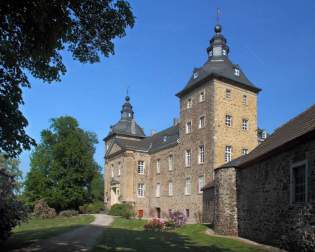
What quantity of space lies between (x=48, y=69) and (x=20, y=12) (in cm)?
246

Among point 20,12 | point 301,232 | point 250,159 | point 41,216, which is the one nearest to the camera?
point 20,12

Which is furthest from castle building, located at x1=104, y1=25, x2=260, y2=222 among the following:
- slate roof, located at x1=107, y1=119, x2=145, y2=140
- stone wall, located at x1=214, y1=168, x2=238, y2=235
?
stone wall, located at x1=214, y1=168, x2=238, y2=235

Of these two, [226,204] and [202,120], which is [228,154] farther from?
[226,204]

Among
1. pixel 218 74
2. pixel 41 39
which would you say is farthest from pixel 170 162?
pixel 41 39

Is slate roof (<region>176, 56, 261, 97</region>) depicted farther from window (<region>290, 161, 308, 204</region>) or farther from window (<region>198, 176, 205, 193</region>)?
window (<region>290, 161, 308, 204</region>)

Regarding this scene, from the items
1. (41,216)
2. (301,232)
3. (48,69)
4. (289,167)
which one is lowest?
(41,216)

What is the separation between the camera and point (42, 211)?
42.1 metres

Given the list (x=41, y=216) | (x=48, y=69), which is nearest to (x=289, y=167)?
(x=48, y=69)

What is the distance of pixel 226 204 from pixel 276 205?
550 centimetres

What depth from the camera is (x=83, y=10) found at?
33.5 feet

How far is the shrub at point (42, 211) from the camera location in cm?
4175

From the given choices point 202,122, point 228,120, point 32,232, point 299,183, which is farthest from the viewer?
point 202,122

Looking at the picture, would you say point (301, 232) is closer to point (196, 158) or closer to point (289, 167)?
point (289, 167)

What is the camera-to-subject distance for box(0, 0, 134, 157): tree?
9.18m
